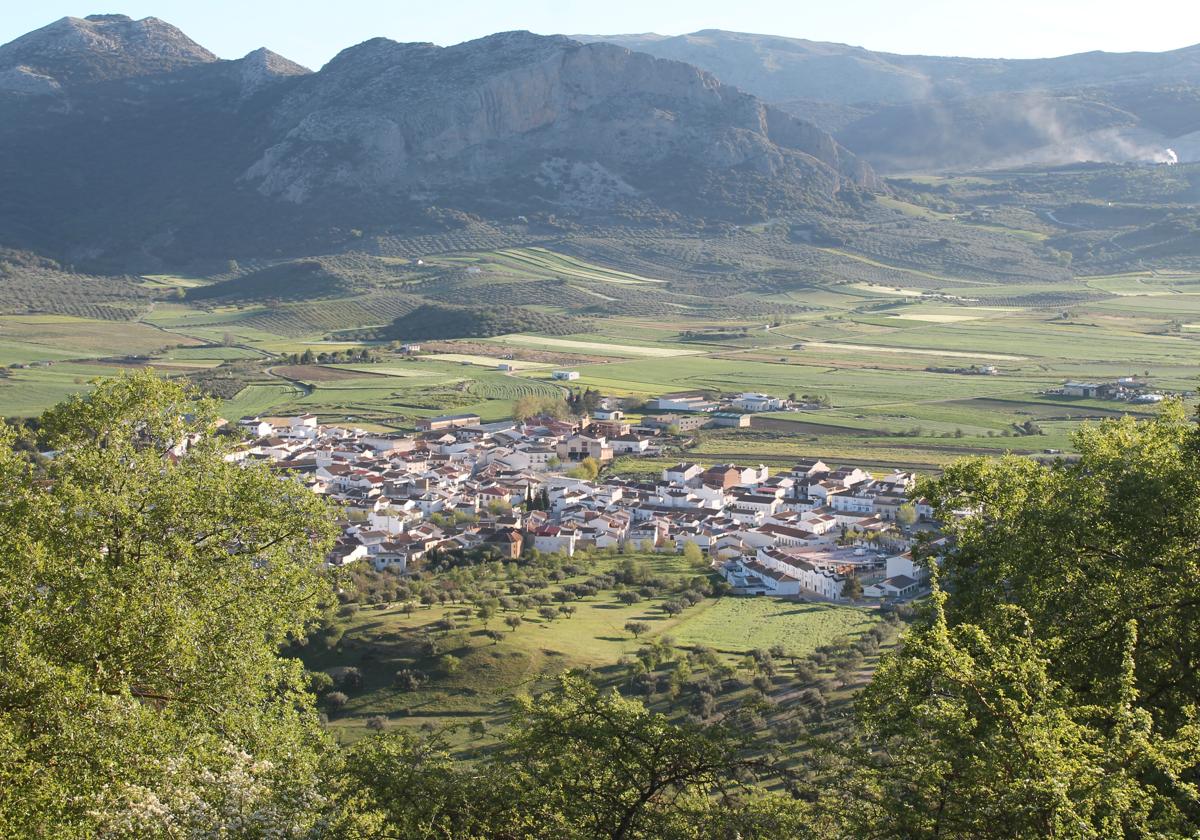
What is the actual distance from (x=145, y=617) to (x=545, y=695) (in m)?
5.07

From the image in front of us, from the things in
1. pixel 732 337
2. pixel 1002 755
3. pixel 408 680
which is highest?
pixel 1002 755

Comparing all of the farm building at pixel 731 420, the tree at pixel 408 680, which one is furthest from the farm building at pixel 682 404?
the tree at pixel 408 680

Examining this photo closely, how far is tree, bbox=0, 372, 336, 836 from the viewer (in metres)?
12.9

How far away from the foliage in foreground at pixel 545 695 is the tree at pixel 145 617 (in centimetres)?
4

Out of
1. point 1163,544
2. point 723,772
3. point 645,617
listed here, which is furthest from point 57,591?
point 645,617

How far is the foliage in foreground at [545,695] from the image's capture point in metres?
11.9

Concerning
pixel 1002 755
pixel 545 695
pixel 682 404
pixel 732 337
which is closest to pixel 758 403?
pixel 682 404

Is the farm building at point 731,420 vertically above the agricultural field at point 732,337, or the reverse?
the agricultural field at point 732,337

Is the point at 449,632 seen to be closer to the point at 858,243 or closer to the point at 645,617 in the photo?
the point at 645,617

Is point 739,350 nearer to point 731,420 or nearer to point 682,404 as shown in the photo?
point 682,404

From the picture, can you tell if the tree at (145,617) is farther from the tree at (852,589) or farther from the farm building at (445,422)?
the farm building at (445,422)

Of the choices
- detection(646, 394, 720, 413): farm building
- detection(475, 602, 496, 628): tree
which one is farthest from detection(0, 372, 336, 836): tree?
detection(646, 394, 720, 413): farm building

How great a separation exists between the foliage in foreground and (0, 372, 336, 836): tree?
0.04 metres

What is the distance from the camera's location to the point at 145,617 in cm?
1468
